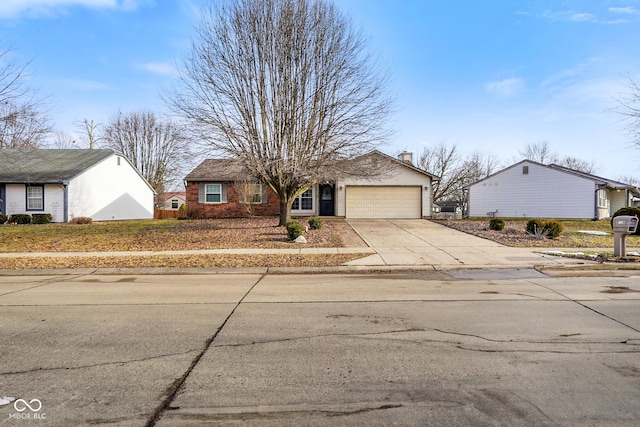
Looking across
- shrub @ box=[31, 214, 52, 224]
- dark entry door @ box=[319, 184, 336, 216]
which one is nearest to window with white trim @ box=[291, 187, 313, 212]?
dark entry door @ box=[319, 184, 336, 216]

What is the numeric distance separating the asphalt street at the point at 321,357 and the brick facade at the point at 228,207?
2030cm

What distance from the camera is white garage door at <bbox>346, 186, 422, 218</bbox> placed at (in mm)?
27328

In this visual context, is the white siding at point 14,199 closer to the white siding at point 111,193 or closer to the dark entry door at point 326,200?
the white siding at point 111,193

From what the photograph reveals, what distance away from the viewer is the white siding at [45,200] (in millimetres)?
26500

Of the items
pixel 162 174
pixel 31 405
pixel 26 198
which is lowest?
pixel 31 405

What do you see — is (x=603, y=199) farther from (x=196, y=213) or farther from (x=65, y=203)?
(x=65, y=203)

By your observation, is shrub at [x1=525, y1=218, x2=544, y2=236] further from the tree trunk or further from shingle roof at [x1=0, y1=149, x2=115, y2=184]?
shingle roof at [x1=0, y1=149, x2=115, y2=184]

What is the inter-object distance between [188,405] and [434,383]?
217 centimetres

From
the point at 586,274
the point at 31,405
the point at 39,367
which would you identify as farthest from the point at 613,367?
the point at 586,274

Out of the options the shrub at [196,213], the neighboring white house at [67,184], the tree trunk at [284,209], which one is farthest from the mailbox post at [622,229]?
the neighboring white house at [67,184]

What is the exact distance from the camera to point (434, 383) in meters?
3.69

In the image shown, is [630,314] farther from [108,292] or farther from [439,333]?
[108,292]

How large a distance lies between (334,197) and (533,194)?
17.6 meters

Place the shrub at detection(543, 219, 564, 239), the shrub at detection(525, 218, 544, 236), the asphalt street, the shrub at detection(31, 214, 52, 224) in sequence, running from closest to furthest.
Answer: the asphalt street
the shrub at detection(543, 219, 564, 239)
the shrub at detection(525, 218, 544, 236)
the shrub at detection(31, 214, 52, 224)
